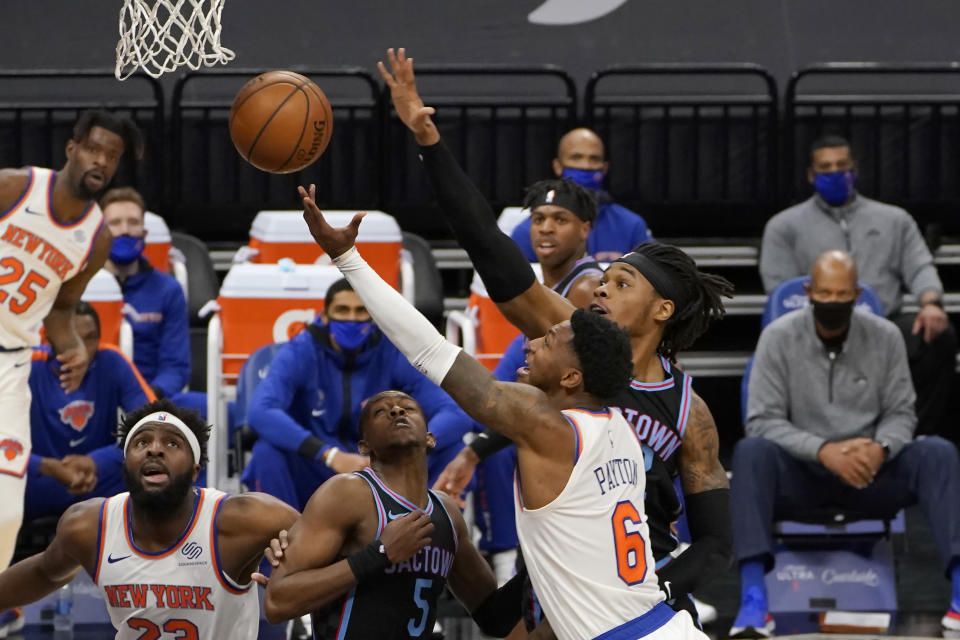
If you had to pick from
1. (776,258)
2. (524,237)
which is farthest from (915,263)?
(524,237)

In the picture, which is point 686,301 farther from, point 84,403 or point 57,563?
point 84,403

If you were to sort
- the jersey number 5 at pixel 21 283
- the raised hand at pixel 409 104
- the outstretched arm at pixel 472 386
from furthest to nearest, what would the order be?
the jersey number 5 at pixel 21 283
the raised hand at pixel 409 104
the outstretched arm at pixel 472 386

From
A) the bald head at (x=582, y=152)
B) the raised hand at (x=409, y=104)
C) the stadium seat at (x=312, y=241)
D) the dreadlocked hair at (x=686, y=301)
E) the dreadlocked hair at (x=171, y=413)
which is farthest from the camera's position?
the bald head at (x=582, y=152)

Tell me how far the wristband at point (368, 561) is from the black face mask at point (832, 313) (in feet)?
10.7

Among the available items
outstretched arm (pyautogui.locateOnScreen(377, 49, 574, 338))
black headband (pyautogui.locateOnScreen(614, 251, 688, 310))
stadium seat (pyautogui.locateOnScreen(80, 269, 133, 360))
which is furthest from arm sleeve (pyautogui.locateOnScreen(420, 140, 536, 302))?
stadium seat (pyautogui.locateOnScreen(80, 269, 133, 360))

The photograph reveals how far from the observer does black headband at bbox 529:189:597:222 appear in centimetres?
563

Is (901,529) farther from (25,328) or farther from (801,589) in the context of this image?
(25,328)

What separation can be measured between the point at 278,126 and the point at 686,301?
1.27m

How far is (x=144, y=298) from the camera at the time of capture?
7262 millimetres

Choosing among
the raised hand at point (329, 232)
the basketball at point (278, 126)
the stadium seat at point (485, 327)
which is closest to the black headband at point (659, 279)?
the raised hand at point (329, 232)

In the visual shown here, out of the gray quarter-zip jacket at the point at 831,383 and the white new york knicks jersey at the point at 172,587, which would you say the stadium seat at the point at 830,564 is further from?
the white new york knicks jersey at the point at 172,587

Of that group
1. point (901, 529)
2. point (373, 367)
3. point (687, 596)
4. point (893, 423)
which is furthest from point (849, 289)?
point (687, 596)

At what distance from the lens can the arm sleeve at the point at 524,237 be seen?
7.02m

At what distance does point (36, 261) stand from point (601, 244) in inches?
113
